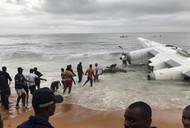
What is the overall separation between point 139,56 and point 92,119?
16440 millimetres

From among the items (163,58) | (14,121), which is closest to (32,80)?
(14,121)

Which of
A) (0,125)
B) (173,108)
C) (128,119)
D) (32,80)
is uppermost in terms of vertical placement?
(128,119)

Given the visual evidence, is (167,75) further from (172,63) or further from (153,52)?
(153,52)

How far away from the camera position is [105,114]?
11109 millimetres

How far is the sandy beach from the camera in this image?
9.86 m

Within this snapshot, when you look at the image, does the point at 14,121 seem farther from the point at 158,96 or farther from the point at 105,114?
the point at 158,96

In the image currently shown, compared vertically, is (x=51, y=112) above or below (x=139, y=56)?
above

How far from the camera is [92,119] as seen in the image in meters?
10.6

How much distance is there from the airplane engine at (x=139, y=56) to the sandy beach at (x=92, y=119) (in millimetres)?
14657

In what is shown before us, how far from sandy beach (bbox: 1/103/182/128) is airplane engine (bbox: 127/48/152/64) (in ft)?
48.1

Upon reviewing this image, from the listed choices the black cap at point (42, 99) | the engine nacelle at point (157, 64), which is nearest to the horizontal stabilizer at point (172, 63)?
the engine nacelle at point (157, 64)

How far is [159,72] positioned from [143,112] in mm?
15984

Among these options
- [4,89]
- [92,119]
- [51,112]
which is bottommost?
[92,119]

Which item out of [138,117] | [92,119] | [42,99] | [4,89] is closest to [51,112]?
[42,99]
